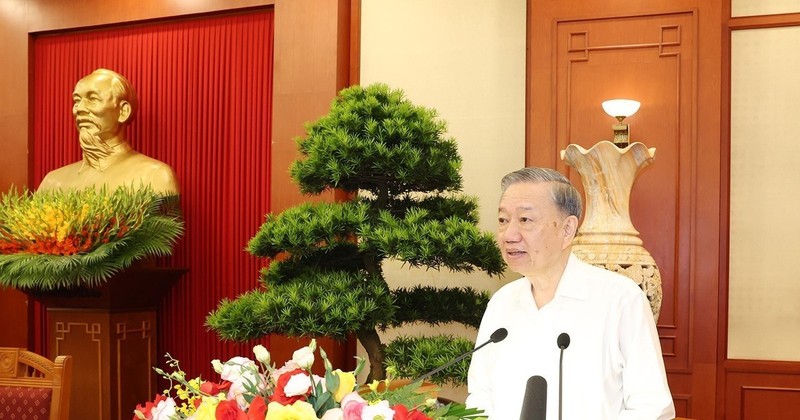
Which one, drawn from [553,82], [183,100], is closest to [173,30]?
[183,100]

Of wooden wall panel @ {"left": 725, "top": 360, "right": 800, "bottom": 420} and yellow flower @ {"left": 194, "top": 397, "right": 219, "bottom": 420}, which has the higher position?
yellow flower @ {"left": 194, "top": 397, "right": 219, "bottom": 420}

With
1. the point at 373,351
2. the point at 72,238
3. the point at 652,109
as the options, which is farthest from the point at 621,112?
the point at 72,238

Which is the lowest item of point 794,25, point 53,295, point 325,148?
point 53,295

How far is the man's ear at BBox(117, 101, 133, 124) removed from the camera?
4504 millimetres

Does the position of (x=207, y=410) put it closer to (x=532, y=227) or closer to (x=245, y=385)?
(x=245, y=385)

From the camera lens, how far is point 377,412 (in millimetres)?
935

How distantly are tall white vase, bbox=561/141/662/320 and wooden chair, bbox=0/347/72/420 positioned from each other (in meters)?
1.89

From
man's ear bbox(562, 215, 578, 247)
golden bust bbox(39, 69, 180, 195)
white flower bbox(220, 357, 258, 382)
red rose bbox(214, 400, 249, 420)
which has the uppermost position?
golden bust bbox(39, 69, 180, 195)

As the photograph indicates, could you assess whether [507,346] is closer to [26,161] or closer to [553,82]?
[553,82]

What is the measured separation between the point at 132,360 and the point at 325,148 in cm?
204

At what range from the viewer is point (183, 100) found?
4.82m

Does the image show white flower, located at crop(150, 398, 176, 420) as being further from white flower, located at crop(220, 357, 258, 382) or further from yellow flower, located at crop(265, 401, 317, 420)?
yellow flower, located at crop(265, 401, 317, 420)

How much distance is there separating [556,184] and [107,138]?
3.29 m

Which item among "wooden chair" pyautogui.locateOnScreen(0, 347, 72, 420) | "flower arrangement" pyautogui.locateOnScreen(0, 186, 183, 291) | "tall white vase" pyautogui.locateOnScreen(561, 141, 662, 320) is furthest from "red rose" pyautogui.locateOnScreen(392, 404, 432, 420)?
"flower arrangement" pyautogui.locateOnScreen(0, 186, 183, 291)
